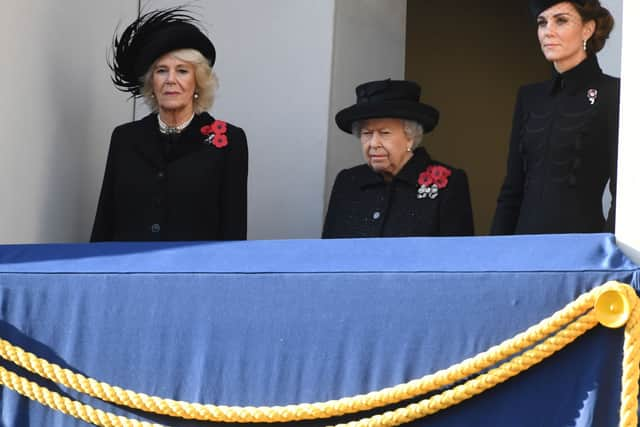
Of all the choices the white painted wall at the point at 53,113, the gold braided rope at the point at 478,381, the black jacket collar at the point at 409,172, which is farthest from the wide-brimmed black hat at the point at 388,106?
the gold braided rope at the point at 478,381

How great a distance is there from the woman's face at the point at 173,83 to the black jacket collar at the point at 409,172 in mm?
562

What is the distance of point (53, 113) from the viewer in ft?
15.0

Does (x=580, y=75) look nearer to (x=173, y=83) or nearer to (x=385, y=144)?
(x=385, y=144)

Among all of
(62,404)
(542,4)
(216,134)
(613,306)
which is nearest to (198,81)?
(216,134)

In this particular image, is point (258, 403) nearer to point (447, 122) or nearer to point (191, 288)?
point (191, 288)

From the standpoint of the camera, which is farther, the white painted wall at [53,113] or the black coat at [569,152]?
the white painted wall at [53,113]

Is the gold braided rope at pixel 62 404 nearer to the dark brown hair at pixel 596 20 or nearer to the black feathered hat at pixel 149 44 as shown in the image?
the black feathered hat at pixel 149 44

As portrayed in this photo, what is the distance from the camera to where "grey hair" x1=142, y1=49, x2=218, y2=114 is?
4.46 meters

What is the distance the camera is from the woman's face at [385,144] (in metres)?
4.48

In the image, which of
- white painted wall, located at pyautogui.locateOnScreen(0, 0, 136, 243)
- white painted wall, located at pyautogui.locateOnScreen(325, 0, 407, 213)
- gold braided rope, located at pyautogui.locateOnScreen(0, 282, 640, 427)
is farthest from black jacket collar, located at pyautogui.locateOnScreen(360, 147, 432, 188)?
gold braided rope, located at pyautogui.locateOnScreen(0, 282, 640, 427)

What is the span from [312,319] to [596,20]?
1434mm

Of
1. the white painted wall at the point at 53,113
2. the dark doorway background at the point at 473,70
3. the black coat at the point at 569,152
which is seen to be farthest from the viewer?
the dark doorway background at the point at 473,70

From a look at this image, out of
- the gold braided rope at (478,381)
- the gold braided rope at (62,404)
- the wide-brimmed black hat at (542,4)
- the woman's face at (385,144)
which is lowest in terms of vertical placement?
the gold braided rope at (62,404)

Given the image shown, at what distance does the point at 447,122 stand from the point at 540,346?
382 cm
